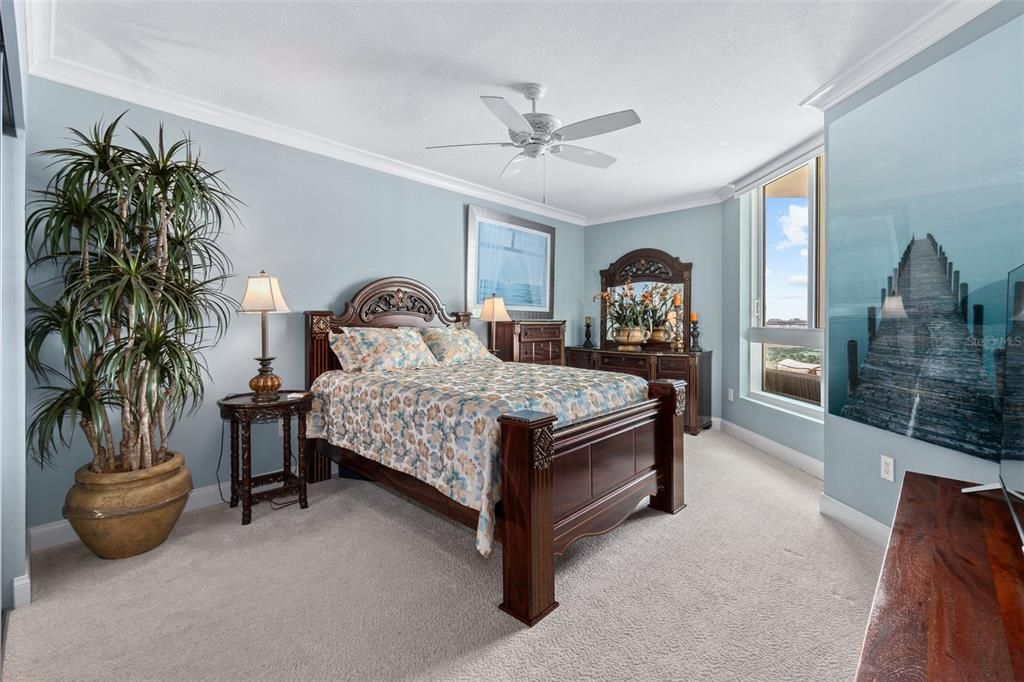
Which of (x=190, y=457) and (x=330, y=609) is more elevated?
(x=190, y=457)

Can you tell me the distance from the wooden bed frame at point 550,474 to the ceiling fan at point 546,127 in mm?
1568

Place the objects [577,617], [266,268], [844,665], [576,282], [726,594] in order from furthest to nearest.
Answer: [576,282] < [266,268] < [726,594] < [577,617] < [844,665]

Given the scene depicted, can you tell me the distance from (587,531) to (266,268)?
2.87 meters

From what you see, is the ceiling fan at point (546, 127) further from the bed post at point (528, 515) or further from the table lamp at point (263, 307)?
the table lamp at point (263, 307)

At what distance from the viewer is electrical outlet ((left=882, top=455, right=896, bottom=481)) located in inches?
96.3

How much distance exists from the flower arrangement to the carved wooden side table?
3.91m

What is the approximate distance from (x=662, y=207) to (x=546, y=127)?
331 centimetres

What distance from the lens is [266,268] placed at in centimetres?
338

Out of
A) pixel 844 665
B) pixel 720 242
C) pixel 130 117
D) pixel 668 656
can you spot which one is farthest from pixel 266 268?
pixel 720 242

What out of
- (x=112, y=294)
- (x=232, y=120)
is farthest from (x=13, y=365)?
(x=232, y=120)

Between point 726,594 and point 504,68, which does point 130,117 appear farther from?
point 726,594

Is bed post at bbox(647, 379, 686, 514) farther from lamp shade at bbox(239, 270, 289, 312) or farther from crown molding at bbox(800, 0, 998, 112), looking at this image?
lamp shade at bbox(239, 270, 289, 312)

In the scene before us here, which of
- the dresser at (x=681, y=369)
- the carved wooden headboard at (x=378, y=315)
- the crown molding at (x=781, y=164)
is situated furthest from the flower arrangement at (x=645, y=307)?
Result: the carved wooden headboard at (x=378, y=315)

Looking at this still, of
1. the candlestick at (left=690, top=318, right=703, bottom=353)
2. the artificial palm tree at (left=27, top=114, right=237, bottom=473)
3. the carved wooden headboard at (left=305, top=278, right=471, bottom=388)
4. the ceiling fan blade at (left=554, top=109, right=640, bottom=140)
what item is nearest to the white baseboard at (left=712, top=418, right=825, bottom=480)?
the candlestick at (left=690, top=318, right=703, bottom=353)
